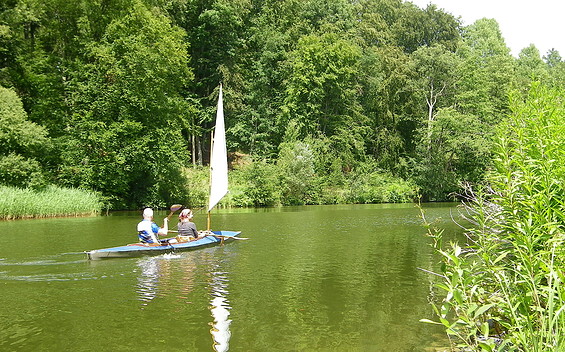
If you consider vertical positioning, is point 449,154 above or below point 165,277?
above

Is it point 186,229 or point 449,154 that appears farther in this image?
point 449,154

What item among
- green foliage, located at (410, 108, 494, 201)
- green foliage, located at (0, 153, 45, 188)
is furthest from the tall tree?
green foliage, located at (410, 108, 494, 201)

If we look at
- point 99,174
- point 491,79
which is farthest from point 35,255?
point 491,79

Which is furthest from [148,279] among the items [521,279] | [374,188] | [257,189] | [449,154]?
[449,154]

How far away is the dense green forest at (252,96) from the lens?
1180 inches

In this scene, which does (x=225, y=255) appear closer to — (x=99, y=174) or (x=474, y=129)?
(x=99, y=174)

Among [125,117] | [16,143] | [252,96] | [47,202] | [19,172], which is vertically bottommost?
[47,202]

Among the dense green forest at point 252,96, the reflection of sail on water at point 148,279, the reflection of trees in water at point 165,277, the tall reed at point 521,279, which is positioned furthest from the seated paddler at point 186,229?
the dense green forest at point 252,96

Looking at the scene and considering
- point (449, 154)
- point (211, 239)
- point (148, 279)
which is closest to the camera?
point (148, 279)

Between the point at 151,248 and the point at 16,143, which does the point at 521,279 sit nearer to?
the point at 151,248

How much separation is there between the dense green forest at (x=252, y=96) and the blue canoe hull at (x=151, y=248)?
14.5 metres

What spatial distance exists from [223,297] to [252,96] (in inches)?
1509

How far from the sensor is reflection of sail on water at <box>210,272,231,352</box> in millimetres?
6402

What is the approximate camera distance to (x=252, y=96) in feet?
151
